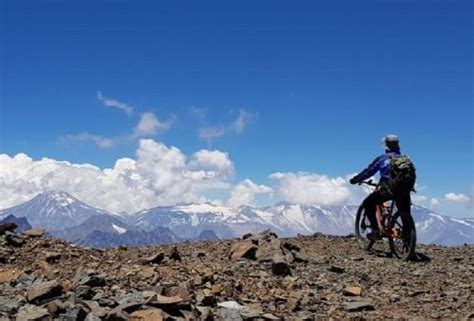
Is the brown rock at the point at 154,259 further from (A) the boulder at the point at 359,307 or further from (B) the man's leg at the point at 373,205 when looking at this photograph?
(B) the man's leg at the point at 373,205

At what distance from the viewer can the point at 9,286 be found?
10984 millimetres

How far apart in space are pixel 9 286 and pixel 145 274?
2.76 m

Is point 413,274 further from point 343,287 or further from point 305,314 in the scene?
point 305,314

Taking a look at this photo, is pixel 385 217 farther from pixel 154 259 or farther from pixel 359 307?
pixel 154 259

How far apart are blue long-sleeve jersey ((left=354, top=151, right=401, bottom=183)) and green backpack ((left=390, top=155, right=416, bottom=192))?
38cm

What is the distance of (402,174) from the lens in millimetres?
16797

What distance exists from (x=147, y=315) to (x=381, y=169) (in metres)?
11.1

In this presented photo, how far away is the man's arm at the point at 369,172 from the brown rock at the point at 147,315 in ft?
36.2

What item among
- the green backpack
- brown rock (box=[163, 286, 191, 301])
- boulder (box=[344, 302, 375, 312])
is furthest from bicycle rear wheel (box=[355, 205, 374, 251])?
brown rock (box=[163, 286, 191, 301])

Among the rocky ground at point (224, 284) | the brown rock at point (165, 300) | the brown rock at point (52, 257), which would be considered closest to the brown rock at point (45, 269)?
the rocky ground at point (224, 284)

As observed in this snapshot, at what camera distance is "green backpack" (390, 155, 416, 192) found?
55.0ft

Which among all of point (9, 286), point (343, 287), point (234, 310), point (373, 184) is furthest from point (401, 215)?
point (9, 286)

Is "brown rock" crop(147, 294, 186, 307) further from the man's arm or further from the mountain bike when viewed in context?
the man's arm

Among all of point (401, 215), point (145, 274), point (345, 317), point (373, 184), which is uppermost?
point (373, 184)
